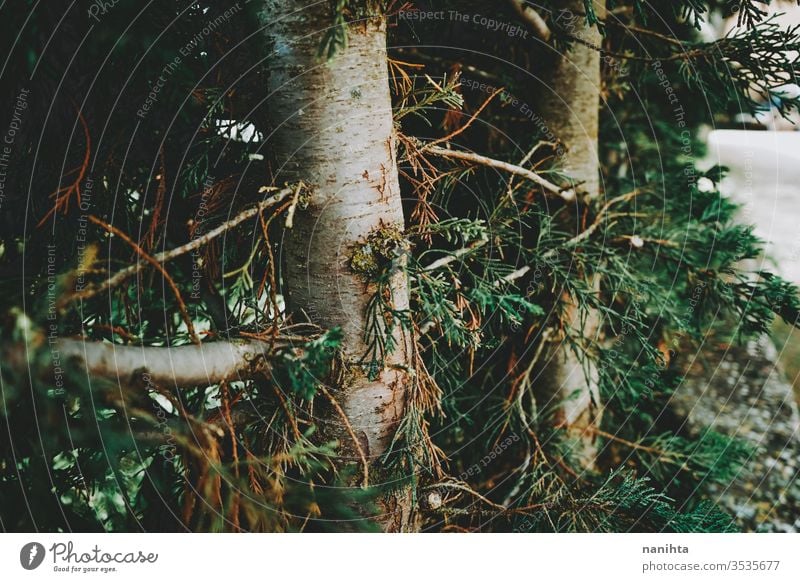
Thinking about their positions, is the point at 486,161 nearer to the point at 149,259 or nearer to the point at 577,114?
the point at 577,114

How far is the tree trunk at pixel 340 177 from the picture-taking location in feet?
4.11

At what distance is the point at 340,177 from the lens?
1.34 m

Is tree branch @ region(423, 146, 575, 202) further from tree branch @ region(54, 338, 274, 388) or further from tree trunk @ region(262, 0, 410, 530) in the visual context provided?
tree branch @ region(54, 338, 274, 388)

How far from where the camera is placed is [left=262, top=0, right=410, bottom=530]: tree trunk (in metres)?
1.25

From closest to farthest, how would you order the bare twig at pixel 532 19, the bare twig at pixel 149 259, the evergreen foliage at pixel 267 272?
the bare twig at pixel 149 259 → the evergreen foliage at pixel 267 272 → the bare twig at pixel 532 19

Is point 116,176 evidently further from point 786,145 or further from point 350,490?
point 786,145

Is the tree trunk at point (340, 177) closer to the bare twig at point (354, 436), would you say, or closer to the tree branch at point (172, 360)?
the bare twig at point (354, 436)

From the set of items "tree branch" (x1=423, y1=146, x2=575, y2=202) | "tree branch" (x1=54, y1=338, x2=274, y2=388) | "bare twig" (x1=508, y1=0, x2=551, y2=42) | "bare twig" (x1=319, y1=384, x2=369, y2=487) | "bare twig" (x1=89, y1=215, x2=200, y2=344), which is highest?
"bare twig" (x1=508, y1=0, x2=551, y2=42)

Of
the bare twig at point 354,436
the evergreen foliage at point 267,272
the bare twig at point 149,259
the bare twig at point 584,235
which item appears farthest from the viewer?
the bare twig at point 584,235

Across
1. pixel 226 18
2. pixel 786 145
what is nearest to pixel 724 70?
pixel 786 145

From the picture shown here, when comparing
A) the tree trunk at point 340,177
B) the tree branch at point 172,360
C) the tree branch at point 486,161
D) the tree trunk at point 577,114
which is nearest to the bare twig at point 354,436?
the tree trunk at point 340,177

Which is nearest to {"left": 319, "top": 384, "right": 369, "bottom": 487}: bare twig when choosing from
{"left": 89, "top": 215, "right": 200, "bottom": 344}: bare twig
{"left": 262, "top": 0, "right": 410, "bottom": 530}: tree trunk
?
{"left": 262, "top": 0, "right": 410, "bottom": 530}: tree trunk

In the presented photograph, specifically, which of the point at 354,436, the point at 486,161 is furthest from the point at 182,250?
the point at 486,161

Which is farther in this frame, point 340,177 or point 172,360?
point 340,177
